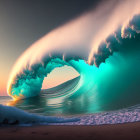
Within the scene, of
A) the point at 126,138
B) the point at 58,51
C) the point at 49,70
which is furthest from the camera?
the point at 49,70

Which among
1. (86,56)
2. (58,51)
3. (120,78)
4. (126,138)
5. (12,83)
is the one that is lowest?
(126,138)

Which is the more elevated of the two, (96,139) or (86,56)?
(86,56)

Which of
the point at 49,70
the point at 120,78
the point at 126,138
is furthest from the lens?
the point at 49,70

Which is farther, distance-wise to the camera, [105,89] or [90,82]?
[90,82]

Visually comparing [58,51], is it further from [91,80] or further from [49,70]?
[91,80]

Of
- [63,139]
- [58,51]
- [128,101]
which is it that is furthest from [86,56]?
[63,139]

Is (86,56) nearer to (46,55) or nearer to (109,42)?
(109,42)

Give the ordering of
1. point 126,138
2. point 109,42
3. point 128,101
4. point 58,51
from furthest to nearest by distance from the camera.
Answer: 1. point 58,51
2. point 109,42
3. point 128,101
4. point 126,138

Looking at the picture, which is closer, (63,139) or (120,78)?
(63,139)

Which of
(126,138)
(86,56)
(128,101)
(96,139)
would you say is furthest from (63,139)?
(86,56)
